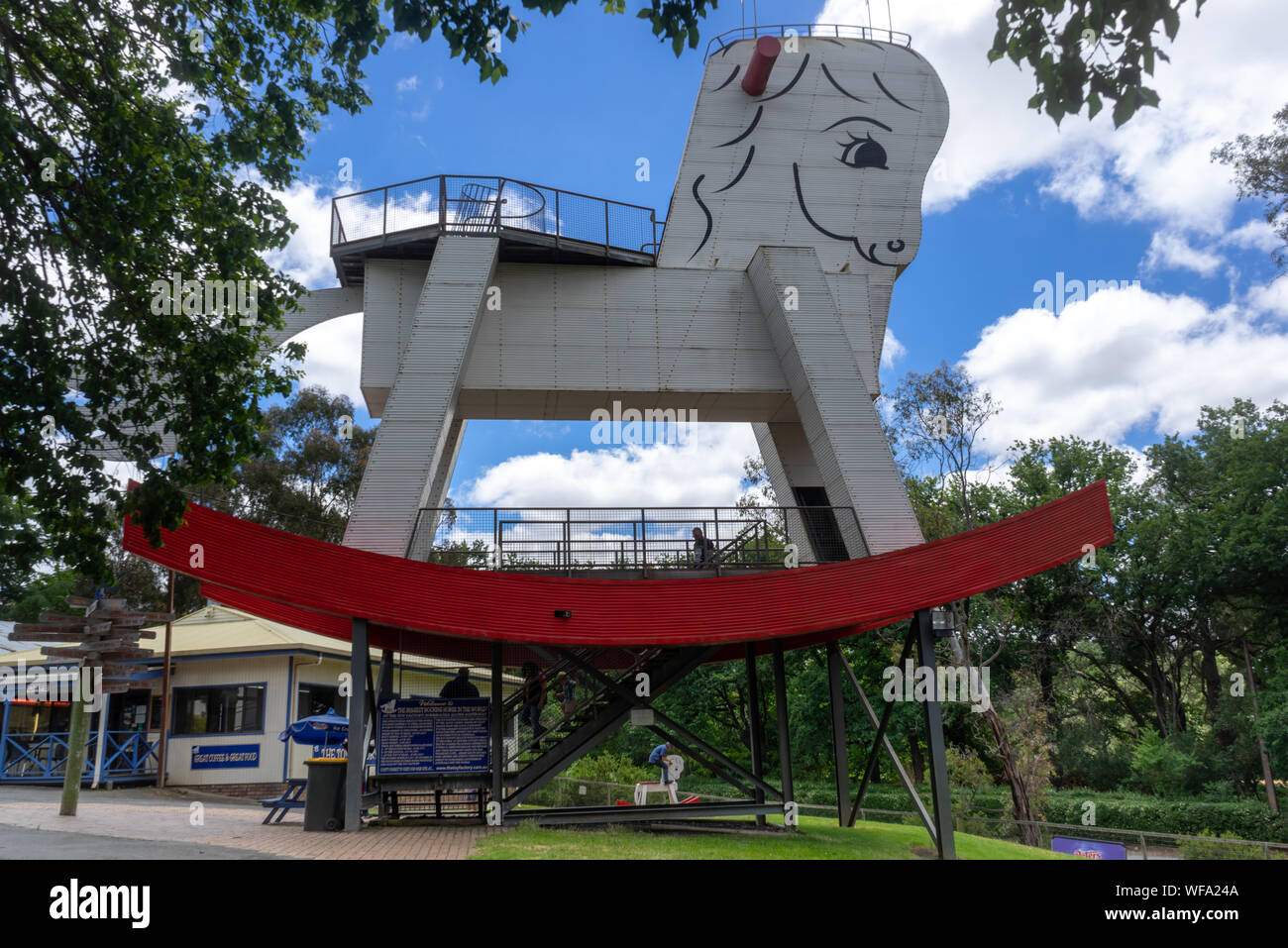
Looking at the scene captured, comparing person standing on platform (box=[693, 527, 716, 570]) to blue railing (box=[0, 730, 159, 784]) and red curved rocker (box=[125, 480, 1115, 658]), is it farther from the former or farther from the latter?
blue railing (box=[0, 730, 159, 784])

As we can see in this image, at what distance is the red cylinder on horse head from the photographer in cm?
1964

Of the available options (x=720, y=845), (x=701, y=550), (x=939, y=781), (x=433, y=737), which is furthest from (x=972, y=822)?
(x=433, y=737)

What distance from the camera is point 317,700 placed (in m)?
26.3

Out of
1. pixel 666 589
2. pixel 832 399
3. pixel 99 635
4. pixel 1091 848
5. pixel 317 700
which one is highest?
pixel 832 399

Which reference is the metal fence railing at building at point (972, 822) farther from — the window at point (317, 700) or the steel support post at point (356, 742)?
the steel support post at point (356, 742)

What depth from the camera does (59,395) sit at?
1065 cm

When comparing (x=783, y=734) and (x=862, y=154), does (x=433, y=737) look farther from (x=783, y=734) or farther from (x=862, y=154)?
(x=862, y=154)

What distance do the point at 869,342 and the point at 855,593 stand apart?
25.0 ft

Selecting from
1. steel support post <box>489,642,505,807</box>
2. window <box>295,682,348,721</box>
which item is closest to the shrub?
window <box>295,682,348,721</box>

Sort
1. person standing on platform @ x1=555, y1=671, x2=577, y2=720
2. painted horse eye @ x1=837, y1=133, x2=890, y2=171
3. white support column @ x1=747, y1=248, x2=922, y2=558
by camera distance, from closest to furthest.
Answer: white support column @ x1=747, y1=248, x2=922, y2=558
person standing on platform @ x1=555, y1=671, x2=577, y2=720
painted horse eye @ x1=837, y1=133, x2=890, y2=171

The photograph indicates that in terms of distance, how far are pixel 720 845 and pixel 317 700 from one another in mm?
16852

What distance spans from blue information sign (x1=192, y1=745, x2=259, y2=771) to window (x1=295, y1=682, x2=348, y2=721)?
145 cm
